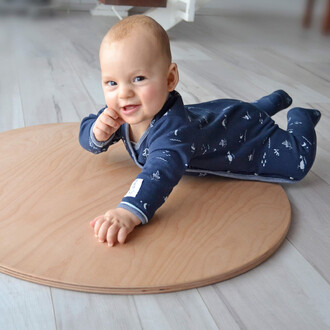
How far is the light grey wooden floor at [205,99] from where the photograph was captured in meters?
0.79

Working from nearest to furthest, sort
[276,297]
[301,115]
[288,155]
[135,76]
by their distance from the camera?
[276,297], [135,76], [288,155], [301,115]

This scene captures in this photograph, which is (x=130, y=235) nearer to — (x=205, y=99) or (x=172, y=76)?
(x=172, y=76)

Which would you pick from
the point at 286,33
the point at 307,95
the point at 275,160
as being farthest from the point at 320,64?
the point at 275,160

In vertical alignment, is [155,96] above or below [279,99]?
above

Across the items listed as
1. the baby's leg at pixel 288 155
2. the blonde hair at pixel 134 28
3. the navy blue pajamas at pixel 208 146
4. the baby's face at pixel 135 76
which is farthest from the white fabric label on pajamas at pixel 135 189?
the baby's leg at pixel 288 155

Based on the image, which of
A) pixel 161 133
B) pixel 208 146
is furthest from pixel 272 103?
pixel 161 133

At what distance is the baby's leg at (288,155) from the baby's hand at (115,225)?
0.38 m

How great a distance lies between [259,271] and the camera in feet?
2.95

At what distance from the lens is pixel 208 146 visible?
1089 millimetres

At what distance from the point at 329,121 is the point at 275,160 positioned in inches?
22.6

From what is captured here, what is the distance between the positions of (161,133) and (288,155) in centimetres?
32

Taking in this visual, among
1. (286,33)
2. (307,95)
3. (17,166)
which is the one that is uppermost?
(17,166)

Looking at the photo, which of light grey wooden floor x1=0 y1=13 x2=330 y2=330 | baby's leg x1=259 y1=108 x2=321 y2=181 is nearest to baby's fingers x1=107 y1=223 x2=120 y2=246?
light grey wooden floor x1=0 y1=13 x2=330 y2=330

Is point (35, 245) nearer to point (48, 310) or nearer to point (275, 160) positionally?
point (48, 310)
